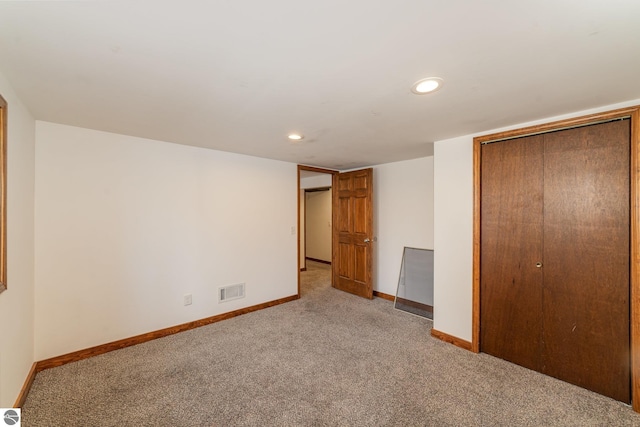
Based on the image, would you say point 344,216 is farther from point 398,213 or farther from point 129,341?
point 129,341

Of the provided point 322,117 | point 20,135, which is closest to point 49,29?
point 20,135

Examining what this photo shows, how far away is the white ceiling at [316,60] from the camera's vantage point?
1057mm

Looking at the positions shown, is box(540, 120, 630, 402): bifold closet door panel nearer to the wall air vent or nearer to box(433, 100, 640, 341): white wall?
box(433, 100, 640, 341): white wall

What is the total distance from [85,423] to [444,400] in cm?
248

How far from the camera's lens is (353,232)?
4508 millimetres

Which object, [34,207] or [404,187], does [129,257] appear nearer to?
[34,207]

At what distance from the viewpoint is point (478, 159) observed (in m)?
2.62

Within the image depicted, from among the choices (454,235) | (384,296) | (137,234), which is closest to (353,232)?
(384,296)

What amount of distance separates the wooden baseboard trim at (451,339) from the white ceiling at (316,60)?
2.18 m

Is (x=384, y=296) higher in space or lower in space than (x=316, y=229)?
lower

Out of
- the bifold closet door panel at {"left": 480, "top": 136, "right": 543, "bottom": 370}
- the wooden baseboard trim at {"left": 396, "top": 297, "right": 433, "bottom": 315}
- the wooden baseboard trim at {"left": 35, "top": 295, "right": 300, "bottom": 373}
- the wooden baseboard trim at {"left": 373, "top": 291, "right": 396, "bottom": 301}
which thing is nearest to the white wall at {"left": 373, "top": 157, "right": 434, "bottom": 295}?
the wooden baseboard trim at {"left": 373, "top": 291, "right": 396, "bottom": 301}

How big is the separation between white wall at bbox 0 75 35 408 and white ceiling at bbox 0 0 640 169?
0.82ft

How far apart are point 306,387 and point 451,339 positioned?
1679mm

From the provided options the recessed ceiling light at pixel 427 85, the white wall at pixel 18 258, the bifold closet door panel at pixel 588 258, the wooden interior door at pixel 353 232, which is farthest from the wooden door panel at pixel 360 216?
the white wall at pixel 18 258
